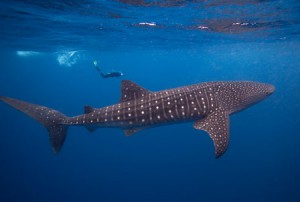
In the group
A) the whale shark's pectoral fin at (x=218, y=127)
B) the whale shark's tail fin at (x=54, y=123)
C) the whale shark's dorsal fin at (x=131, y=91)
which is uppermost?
the whale shark's dorsal fin at (x=131, y=91)

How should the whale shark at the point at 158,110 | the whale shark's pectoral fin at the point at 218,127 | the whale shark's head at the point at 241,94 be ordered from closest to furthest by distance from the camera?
the whale shark's pectoral fin at the point at 218,127 → the whale shark at the point at 158,110 → the whale shark's head at the point at 241,94

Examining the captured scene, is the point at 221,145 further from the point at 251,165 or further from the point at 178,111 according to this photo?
the point at 251,165

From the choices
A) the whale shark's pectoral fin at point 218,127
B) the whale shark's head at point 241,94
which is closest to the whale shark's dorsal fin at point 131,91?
the whale shark's pectoral fin at point 218,127

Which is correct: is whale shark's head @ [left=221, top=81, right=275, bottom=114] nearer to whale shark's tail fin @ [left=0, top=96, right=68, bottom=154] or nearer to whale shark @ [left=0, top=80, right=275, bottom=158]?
whale shark @ [left=0, top=80, right=275, bottom=158]

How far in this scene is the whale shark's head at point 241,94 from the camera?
8.04m

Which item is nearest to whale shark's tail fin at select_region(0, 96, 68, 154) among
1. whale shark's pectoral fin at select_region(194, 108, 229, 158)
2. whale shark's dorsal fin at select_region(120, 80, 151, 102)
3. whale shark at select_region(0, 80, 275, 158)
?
whale shark at select_region(0, 80, 275, 158)

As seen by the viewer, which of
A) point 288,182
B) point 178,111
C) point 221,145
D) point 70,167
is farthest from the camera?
point 70,167

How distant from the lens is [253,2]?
1173 cm

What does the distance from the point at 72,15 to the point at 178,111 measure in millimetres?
10133

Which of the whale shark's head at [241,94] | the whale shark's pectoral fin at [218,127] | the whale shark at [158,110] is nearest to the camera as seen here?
the whale shark's pectoral fin at [218,127]

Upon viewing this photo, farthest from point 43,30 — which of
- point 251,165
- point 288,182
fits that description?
point 288,182

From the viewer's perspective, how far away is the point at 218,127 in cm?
709

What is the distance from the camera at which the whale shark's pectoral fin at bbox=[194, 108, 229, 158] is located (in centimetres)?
659

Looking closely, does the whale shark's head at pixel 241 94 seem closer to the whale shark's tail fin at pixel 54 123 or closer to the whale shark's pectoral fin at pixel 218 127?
the whale shark's pectoral fin at pixel 218 127
